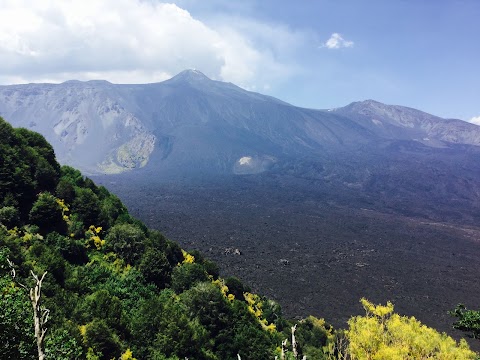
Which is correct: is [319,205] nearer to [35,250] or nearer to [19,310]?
[35,250]

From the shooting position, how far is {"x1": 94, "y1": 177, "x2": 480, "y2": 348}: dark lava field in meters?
58.8

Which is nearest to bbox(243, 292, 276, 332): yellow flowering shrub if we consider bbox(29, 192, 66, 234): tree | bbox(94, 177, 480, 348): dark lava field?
bbox(94, 177, 480, 348): dark lava field

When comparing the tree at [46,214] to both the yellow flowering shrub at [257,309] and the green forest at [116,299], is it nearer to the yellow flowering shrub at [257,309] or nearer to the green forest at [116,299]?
the green forest at [116,299]

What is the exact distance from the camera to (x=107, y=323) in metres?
21.5

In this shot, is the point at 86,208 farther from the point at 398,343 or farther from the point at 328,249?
the point at 328,249

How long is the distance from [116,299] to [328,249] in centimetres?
6756

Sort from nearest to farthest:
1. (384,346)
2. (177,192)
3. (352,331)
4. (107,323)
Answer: (384,346), (352,331), (107,323), (177,192)

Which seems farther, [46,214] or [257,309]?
[257,309]

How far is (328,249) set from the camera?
274 ft

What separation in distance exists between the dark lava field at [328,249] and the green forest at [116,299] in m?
18.1

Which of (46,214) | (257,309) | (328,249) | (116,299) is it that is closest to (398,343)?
(116,299)

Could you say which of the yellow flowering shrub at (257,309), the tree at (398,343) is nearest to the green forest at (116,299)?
the tree at (398,343)

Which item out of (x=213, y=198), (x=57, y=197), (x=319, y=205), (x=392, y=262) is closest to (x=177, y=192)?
(x=213, y=198)

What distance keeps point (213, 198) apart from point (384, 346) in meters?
125
